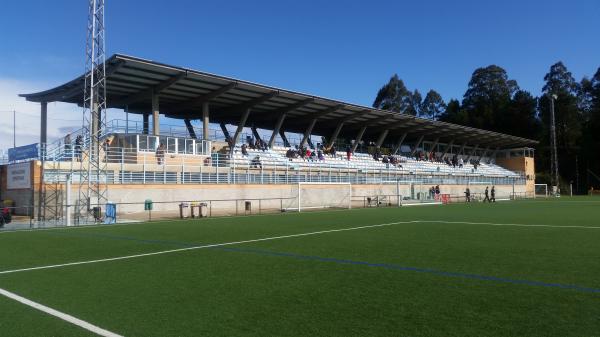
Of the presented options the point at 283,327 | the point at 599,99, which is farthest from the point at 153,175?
the point at 599,99

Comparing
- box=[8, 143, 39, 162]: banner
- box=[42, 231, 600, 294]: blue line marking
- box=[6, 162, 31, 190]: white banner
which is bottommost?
box=[42, 231, 600, 294]: blue line marking

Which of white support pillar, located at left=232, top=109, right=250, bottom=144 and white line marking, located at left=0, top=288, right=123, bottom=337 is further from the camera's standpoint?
white support pillar, located at left=232, top=109, right=250, bottom=144

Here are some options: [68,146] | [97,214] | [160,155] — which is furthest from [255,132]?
[97,214]

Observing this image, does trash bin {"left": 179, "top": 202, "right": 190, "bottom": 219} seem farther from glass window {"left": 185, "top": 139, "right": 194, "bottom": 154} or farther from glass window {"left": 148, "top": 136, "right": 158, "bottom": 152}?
glass window {"left": 185, "top": 139, "right": 194, "bottom": 154}

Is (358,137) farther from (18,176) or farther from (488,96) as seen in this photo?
(488,96)

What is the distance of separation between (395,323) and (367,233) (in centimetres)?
1092

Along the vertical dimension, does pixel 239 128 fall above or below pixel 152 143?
above

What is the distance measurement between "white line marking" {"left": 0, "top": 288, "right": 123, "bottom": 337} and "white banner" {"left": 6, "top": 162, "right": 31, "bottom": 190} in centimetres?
2133

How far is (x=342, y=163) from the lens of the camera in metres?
50.1

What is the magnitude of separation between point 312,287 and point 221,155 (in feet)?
105

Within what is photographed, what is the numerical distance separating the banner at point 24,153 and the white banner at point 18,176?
1.82ft

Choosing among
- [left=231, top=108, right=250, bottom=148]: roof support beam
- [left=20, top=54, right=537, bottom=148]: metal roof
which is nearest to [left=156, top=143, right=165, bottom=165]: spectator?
[left=20, top=54, right=537, bottom=148]: metal roof

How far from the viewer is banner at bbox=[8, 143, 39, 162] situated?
88.0 feet

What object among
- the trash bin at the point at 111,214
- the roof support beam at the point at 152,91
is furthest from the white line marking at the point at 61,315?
the roof support beam at the point at 152,91
